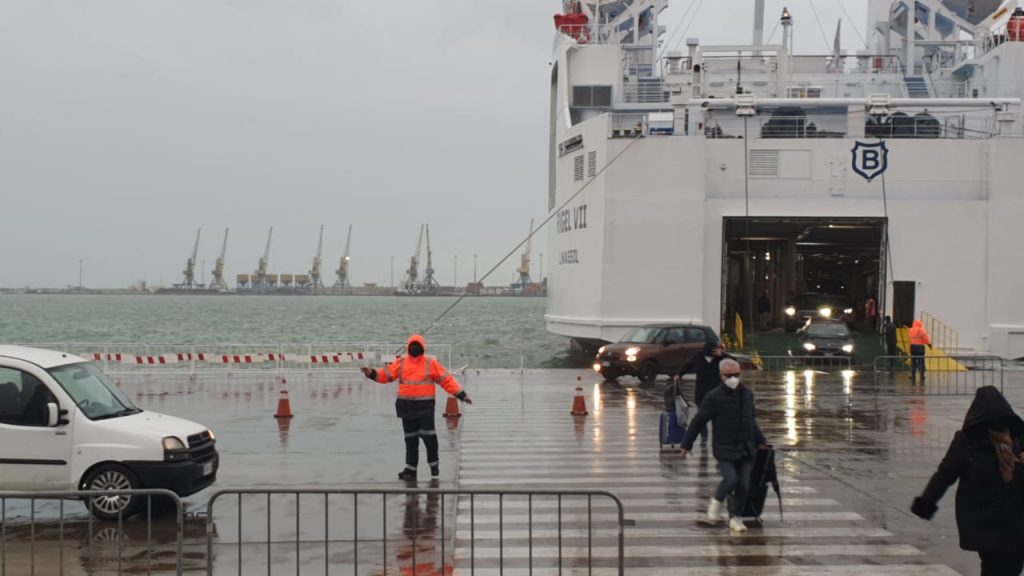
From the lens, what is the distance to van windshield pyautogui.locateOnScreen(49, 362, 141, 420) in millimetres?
10477

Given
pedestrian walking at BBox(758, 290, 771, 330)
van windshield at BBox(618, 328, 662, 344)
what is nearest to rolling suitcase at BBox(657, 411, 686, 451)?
van windshield at BBox(618, 328, 662, 344)

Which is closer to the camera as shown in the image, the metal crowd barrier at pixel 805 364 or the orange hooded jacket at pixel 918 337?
the orange hooded jacket at pixel 918 337

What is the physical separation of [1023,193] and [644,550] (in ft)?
94.6

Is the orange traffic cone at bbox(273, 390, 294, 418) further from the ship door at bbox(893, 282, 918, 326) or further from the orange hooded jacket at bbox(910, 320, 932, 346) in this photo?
the ship door at bbox(893, 282, 918, 326)

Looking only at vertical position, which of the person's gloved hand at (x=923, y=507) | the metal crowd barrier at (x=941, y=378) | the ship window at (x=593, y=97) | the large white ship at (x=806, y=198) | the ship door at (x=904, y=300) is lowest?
the metal crowd barrier at (x=941, y=378)

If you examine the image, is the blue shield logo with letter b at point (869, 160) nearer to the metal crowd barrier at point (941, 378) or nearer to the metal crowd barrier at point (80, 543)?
the metal crowd barrier at point (941, 378)

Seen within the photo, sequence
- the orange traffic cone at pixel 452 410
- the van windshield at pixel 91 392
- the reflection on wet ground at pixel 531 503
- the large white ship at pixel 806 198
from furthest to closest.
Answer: the large white ship at pixel 806 198 < the orange traffic cone at pixel 452 410 < the van windshield at pixel 91 392 < the reflection on wet ground at pixel 531 503

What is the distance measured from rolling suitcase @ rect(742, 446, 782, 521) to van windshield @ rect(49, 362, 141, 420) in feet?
21.7

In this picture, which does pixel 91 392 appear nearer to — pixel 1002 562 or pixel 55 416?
pixel 55 416

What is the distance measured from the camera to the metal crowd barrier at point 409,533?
7859 mm

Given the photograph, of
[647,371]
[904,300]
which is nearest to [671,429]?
[647,371]

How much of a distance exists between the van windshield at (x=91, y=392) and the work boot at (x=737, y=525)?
6.45 meters

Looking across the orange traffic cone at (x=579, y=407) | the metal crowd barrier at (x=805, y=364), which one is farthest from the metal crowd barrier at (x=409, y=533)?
the metal crowd barrier at (x=805, y=364)

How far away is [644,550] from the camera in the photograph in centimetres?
880
